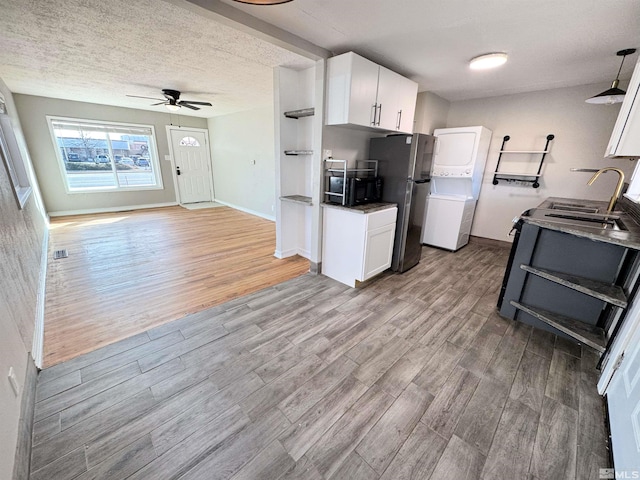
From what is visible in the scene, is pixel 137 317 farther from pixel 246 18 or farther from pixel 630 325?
pixel 630 325

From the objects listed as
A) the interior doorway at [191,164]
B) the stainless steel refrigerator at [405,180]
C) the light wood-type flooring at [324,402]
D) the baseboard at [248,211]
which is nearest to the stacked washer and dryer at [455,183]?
the stainless steel refrigerator at [405,180]

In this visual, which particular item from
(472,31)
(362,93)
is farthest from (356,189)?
(472,31)

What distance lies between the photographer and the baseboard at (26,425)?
41.9 inches

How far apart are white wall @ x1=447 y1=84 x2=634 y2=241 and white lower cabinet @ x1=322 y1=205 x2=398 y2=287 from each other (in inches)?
95.0

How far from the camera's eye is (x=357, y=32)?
2.17m

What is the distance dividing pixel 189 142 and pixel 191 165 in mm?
599

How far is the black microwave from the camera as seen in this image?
9.01ft

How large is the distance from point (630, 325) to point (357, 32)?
280 centimetres

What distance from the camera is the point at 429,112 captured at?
13.4ft

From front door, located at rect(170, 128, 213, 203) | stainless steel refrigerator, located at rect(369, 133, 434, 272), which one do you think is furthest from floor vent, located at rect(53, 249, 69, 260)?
stainless steel refrigerator, located at rect(369, 133, 434, 272)

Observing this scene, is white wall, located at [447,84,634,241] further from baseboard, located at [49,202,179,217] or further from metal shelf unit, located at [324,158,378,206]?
baseboard, located at [49,202,179,217]

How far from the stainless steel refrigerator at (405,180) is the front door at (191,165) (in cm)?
565

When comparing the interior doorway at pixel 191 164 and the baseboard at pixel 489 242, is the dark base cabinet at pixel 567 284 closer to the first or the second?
the baseboard at pixel 489 242

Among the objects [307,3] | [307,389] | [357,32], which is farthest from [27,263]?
[357,32]
